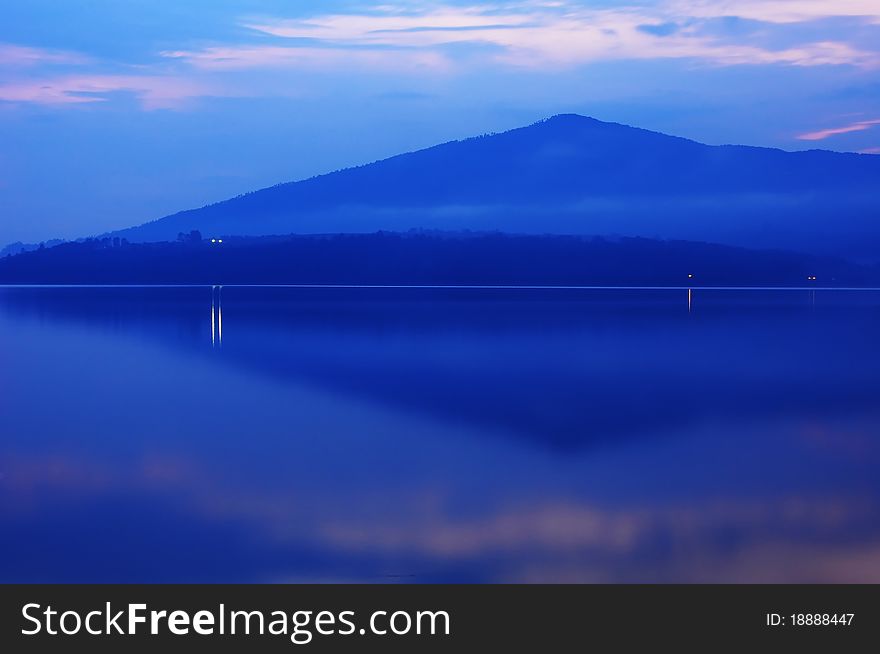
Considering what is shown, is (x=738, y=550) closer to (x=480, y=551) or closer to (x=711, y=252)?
(x=480, y=551)

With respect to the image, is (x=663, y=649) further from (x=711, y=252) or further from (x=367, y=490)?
(x=711, y=252)

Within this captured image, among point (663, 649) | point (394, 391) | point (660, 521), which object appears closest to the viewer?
point (663, 649)

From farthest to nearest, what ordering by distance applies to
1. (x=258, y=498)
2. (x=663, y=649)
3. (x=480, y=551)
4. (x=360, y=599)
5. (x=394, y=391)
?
(x=394, y=391), (x=258, y=498), (x=480, y=551), (x=360, y=599), (x=663, y=649)

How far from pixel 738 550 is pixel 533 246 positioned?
179m

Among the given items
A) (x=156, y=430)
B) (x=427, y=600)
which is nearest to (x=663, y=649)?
(x=427, y=600)

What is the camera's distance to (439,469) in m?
11.3

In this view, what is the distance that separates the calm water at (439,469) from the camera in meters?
7.73

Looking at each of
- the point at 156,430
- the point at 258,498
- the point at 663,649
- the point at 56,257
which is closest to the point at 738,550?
the point at 663,649

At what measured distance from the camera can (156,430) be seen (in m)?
13.9

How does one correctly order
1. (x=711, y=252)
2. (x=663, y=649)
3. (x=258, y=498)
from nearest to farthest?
(x=663, y=649)
(x=258, y=498)
(x=711, y=252)

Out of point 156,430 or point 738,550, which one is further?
point 156,430

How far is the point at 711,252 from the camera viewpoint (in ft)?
609

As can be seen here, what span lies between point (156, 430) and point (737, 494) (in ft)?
23.4

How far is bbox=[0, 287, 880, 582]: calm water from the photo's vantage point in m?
7.73
